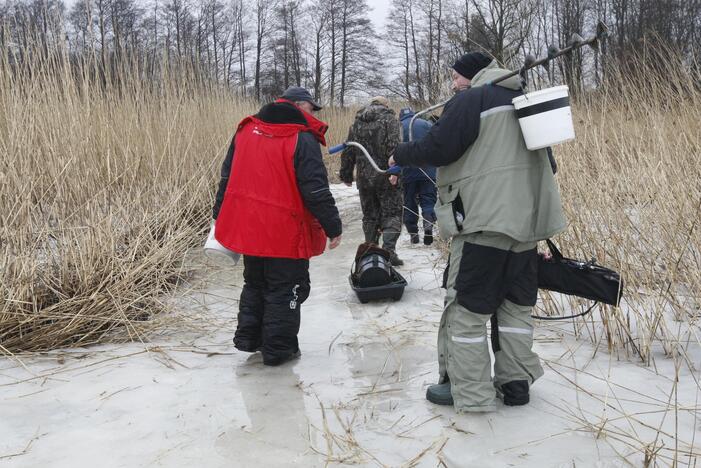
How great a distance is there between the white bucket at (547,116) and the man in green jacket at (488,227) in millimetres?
121

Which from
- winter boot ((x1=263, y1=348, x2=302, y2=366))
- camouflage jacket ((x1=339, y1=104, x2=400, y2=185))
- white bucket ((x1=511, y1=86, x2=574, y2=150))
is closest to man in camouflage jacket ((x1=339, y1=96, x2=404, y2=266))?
camouflage jacket ((x1=339, y1=104, x2=400, y2=185))

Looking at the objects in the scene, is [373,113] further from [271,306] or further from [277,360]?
[277,360]

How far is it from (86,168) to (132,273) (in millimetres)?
1326

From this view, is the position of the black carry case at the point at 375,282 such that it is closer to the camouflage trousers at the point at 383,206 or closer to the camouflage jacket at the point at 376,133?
the camouflage trousers at the point at 383,206

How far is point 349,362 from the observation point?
3.24 m

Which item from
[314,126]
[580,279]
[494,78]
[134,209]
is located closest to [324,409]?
[580,279]

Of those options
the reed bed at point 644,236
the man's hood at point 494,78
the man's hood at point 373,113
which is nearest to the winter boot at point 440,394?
the reed bed at point 644,236

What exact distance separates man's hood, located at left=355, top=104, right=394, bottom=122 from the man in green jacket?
3.00 meters

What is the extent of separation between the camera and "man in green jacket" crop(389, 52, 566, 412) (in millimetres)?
2377


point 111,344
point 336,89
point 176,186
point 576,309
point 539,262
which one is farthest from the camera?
point 336,89

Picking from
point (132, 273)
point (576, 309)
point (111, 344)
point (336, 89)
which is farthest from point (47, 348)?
point (336, 89)

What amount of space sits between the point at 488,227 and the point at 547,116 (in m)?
0.49

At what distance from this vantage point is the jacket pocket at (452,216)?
245cm

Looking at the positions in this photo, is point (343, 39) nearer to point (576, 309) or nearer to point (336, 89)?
point (336, 89)
